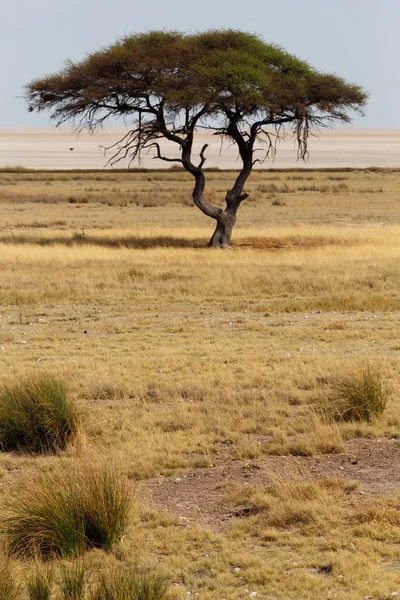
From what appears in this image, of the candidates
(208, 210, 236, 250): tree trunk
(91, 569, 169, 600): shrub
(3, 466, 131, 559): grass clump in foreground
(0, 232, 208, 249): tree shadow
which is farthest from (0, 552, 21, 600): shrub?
(208, 210, 236, 250): tree trunk

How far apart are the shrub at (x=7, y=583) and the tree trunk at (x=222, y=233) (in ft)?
76.4

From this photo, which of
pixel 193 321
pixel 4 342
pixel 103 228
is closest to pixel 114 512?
pixel 4 342

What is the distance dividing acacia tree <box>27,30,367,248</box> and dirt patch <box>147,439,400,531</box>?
20.3m

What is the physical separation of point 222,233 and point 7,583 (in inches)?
945

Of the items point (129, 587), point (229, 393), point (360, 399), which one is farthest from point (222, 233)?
point (129, 587)

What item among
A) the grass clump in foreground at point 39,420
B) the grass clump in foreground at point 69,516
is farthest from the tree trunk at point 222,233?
the grass clump in foreground at point 69,516

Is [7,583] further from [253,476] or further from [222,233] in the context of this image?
[222,233]

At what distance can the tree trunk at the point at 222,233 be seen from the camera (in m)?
29.0

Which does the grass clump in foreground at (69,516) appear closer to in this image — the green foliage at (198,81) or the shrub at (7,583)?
the shrub at (7,583)

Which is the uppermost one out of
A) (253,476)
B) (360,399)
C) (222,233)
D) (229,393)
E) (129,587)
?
(222,233)

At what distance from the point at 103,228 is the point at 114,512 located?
99.4 feet

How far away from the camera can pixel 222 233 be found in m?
29.3

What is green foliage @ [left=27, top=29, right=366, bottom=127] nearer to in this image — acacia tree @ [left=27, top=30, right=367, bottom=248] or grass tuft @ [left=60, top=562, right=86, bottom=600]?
acacia tree @ [left=27, top=30, right=367, bottom=248]

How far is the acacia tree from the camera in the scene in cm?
2878
